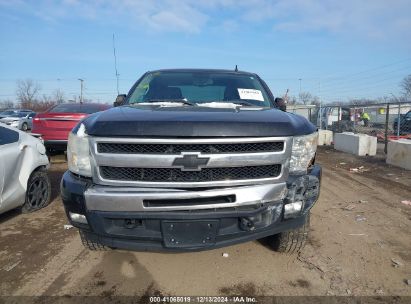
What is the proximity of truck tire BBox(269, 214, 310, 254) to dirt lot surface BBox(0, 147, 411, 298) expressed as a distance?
0.09 meters

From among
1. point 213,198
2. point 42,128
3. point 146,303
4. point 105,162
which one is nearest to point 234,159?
point 213,198

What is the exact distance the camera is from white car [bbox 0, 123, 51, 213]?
15.5 feet

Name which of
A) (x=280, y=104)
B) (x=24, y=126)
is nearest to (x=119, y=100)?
(x=280, y=104)

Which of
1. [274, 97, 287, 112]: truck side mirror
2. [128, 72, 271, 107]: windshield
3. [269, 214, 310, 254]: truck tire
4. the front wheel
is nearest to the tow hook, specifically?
[269, 214, 310, 254]: truck tire

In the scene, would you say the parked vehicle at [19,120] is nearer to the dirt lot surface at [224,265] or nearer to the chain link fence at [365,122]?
the chain link fence at [365,122]

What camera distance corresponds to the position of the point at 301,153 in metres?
2.99

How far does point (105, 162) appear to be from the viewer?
2807mm

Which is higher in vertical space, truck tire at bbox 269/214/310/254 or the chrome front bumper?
the chrome front bumper

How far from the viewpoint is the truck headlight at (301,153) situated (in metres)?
2.96

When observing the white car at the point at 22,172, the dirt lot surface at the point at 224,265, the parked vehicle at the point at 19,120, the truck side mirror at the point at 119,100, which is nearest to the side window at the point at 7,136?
the white car at the point at 22,172

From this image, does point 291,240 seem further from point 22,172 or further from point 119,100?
point 22,172

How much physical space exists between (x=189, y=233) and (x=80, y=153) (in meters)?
1.07

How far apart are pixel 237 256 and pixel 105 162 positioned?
1.74m

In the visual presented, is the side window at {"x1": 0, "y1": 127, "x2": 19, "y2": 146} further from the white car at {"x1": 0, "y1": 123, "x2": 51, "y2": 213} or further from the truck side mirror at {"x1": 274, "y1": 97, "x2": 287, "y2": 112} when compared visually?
the truck side mirror at {"x1": 274, "y1": 97, "x2": 287, "y2": 112}
